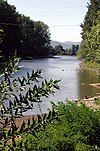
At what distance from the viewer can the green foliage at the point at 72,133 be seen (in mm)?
5787

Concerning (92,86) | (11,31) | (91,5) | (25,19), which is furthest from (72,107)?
(25,19)

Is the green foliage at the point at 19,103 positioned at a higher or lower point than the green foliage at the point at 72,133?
higher

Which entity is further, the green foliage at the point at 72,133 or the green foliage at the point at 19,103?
the green foliage at the point at 72,133

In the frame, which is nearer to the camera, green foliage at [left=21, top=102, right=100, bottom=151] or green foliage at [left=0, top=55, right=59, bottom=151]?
green foliage at [left=0, top=55, right=59, bottom=151]

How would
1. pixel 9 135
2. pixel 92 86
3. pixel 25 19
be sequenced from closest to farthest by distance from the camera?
pixel 9 135
pixel 92 86
pixel 25 19

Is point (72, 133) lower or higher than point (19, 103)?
lower

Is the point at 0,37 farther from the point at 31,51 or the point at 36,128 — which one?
the point at 31,51

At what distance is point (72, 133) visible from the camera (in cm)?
612

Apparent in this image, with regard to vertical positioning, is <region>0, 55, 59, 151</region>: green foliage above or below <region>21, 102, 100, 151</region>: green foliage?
above

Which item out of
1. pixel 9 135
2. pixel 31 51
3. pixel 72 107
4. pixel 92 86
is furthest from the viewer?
pixel 31 51

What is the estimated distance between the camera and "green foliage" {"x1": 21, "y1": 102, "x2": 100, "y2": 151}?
5787mm

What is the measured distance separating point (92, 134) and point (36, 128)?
4.12 metres

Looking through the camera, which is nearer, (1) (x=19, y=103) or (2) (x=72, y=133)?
(1) (x=19, y=103)

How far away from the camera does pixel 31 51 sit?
10638cm
